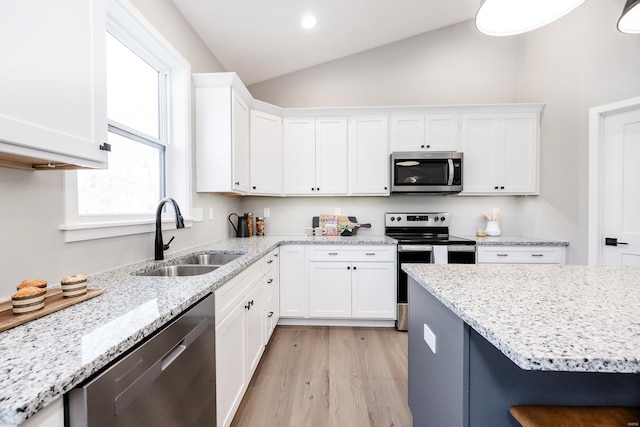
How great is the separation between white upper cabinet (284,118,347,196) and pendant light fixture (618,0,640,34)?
213 centimetres

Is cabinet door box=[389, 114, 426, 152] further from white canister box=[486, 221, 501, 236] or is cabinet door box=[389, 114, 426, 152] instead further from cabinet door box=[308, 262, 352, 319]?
cabinet door box=[308, 262, 352, 319]

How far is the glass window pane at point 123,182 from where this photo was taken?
1.41 metres

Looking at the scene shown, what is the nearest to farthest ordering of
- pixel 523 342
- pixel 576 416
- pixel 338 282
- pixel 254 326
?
pixel 523 342, pixel 576 416, pixel 254 326, pixel 338 282

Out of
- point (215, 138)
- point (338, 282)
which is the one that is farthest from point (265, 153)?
point (338, 282)

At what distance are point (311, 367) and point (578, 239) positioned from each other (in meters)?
2.75

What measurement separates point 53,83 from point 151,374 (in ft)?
3.07

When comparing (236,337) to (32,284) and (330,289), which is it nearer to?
(32,284)

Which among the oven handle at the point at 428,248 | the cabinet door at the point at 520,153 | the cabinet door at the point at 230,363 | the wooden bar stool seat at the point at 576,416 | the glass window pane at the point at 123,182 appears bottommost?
the cabinet door at the point at 230,363

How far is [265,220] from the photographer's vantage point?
11.2ft

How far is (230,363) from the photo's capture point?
1436 mm

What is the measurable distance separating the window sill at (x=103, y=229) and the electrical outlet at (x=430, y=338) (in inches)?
65.3

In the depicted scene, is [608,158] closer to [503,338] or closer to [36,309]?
[503,338]

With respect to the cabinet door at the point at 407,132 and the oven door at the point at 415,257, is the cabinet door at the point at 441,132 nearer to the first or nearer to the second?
the cabinet door at the point at 407,132

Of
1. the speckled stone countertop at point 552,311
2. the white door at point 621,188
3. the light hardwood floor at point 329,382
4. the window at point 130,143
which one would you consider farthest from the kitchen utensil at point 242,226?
the white door at point 621,188
